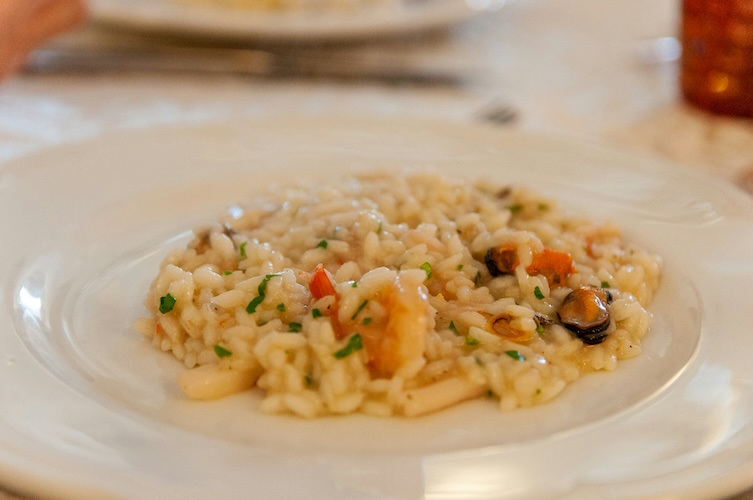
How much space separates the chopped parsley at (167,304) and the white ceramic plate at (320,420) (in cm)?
9

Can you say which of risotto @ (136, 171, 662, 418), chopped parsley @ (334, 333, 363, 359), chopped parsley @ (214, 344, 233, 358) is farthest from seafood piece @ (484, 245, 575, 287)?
chopped parsley @ (214, 344, 233, 358)

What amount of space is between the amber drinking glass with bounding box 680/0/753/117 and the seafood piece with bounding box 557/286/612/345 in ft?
5.49

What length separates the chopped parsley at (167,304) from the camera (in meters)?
1.67

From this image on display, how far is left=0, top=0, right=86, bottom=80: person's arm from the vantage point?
311cm

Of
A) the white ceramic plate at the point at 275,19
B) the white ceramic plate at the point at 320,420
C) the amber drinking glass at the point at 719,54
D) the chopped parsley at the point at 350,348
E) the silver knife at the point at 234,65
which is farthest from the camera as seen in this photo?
the silver knife at the point at 234,65

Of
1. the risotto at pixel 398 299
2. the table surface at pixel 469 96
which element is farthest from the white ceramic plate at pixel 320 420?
the table surface at pixel 469 96

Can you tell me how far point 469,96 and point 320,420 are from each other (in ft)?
7.74

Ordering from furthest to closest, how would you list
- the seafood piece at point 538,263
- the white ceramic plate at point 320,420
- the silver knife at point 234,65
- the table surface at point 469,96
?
the silver knife at point 234,65 < the table surface at point 469,96 < the seafood piece at point 538,263 < the white ceramic plate at point 320,420

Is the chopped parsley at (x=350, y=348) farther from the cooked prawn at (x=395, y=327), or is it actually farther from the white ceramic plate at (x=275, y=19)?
the white ceramic plate at (x=275, y=19)

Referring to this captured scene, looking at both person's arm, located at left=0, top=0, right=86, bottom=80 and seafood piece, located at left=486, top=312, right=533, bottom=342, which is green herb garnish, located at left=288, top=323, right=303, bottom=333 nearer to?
seafood piece, located at left=486, top=312, right=533, bottom=342

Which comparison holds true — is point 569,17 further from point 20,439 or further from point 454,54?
point 20,439

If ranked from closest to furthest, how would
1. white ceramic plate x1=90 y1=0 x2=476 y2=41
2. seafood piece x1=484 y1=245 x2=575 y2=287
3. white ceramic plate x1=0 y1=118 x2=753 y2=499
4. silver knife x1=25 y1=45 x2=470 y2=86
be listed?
white ceramic plate x1=0 y1=118 x2=753 y2=499, seafood piece x1=484 y1=245 x2=575 y2=287, white ceramic plate x1=90 y1=0 x2=476 y2=41, silver knife x1=25 y1=45 x2=470 y2=86

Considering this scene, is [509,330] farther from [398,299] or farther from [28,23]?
[28,23]

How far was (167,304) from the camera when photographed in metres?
1.67
